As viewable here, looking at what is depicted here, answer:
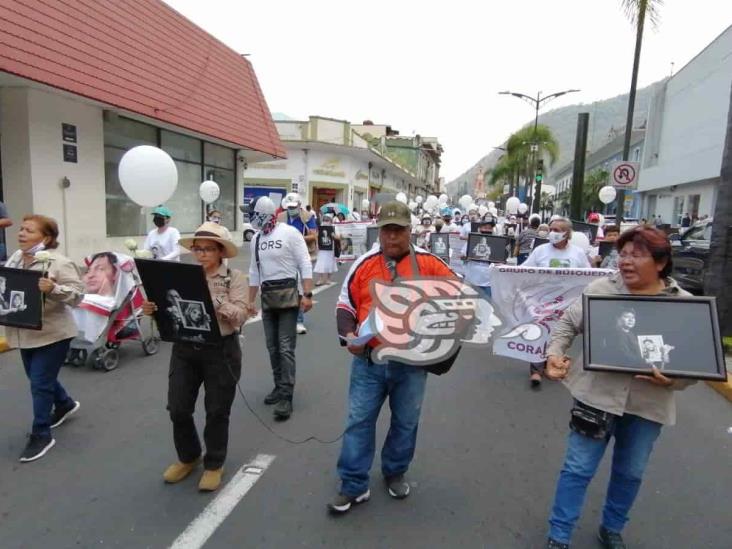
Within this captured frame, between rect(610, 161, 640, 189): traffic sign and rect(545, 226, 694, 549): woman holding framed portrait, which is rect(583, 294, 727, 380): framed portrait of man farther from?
rect(610, 161, 640, 189): traffic sign

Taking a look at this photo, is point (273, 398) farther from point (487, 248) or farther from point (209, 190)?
point (209, 190)

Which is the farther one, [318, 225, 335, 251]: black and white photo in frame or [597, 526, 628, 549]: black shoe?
[318, 225, 335, 251]: black and white photo in frame

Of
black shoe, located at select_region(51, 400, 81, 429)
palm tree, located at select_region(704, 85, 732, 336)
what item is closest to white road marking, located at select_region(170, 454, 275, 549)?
black shoe, located at select_region(51, 400, 81, 429)

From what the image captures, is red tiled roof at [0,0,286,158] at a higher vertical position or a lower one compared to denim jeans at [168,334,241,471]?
higher

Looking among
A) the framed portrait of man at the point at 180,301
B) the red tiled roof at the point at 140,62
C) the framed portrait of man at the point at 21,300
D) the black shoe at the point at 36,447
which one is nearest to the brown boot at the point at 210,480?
the framed portrait of man at the point at 180,301

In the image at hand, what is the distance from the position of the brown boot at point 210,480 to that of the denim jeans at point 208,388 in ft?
0.10

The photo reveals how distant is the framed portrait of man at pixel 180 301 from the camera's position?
3.10m

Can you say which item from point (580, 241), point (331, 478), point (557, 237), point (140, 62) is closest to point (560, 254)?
point (557, 237)

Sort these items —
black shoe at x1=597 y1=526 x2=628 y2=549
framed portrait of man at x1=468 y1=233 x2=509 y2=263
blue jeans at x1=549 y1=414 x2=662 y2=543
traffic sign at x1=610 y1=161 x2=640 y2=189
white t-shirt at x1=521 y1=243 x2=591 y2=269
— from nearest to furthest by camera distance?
1. blue jeans at x1=549 y1=414 x2=662 y2=543
2. black shoe at x1=597 y1=526 x2=628 y2=549
3. white t-shirt at x1=521 y1=243 x2=591 y2=269
4. framed portrait of man at x1=468 y1=233 x2=509 y2=263
5. traffic sign at x1=610 y1=161 x2=640 y2=189

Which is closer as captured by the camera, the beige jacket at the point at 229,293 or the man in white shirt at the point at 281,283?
the beige jacket at the point at 229,293

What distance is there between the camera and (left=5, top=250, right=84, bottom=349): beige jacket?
12.2 feet

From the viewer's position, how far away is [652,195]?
137ft

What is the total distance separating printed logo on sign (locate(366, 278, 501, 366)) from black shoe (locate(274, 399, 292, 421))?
1943mm

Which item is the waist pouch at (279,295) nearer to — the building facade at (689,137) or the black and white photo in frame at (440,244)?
the black and white photo in frame at (440,244)
